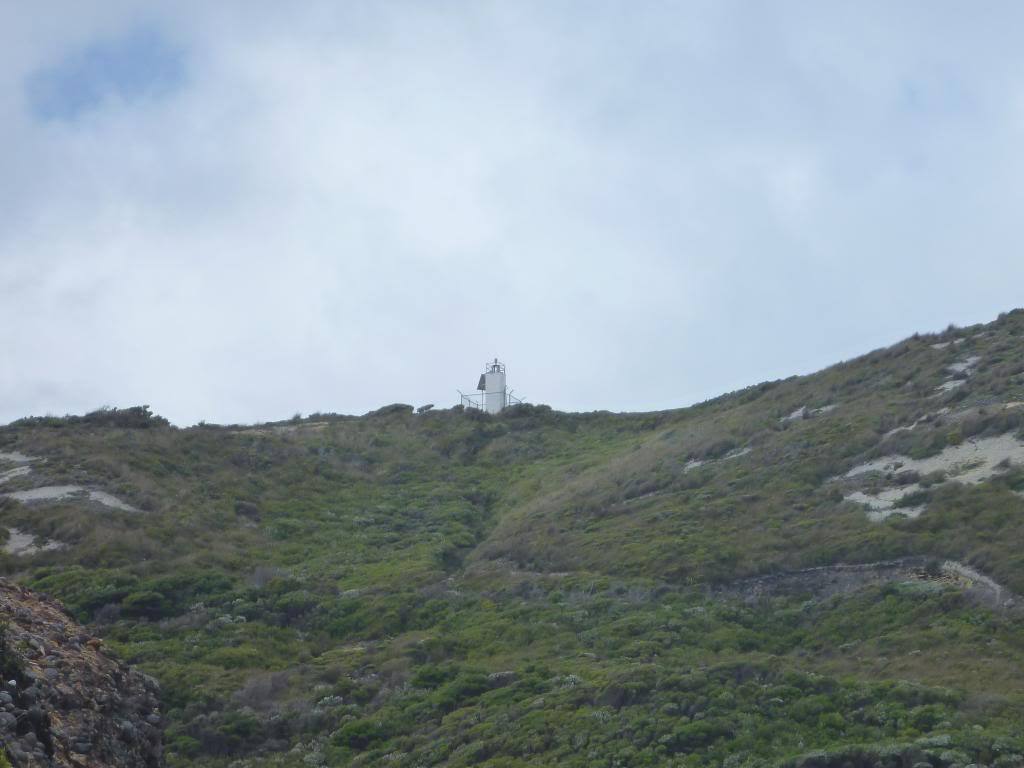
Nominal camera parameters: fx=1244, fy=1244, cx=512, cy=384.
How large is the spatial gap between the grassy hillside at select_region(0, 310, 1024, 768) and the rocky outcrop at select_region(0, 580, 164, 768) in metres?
3.70

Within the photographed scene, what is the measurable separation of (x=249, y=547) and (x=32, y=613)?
16.0 meters

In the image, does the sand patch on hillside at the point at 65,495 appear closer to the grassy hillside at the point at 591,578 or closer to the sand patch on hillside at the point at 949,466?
the grassy hillside at the point at 591,578

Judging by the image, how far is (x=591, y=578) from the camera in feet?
85.9

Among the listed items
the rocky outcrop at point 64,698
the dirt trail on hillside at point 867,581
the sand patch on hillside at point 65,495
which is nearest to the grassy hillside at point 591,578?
the dirt trail on hillside at point 867,581

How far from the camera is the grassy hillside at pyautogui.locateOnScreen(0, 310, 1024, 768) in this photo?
17.5 meters

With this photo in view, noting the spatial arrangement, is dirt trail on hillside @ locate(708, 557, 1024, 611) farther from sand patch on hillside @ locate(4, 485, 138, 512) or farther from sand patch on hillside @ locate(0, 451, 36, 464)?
sand patch on hillside @ locate(0, 451, 36, 464)

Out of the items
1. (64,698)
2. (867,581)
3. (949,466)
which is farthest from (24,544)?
(949,466)

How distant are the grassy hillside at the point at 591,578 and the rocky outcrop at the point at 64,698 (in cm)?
370

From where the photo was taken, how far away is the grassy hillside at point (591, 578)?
1753 cm

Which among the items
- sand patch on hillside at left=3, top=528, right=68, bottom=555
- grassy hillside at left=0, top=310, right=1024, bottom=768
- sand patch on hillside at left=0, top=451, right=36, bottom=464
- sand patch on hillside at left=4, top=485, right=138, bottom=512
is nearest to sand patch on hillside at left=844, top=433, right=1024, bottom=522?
grassy hillside at left=0, top=310, right=1024, bottom=768

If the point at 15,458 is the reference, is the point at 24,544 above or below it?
below

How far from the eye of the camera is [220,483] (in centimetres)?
3719

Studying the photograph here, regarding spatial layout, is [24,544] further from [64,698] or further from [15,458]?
[64,698]

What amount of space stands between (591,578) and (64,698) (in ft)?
45.8
